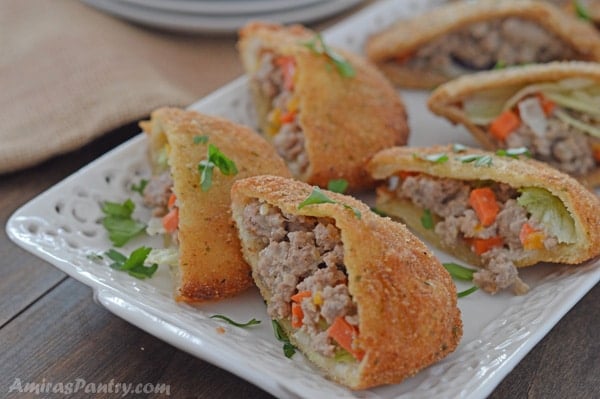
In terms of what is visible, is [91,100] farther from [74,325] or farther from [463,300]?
[463,300]

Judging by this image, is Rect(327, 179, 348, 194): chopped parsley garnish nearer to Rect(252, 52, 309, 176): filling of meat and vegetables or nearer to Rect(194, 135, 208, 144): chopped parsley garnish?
Rect(252, 52, 309, 176): filling of meat and vegetables

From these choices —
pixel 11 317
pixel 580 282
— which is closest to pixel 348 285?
pixel 580 282

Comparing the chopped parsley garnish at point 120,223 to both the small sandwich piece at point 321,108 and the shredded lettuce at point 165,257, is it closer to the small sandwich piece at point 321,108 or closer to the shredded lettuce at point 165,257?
the shredded lettuce at point 165,257

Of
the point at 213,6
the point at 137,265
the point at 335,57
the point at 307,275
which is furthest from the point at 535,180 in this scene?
the point at 213,6

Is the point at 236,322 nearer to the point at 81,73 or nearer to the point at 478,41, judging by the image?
the point at 81,73

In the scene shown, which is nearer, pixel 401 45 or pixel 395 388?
pixel 395 388

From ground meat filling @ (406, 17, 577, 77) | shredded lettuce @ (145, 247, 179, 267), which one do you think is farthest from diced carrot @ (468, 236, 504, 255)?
ground meat filling @ (406, 17, 577, 77)
